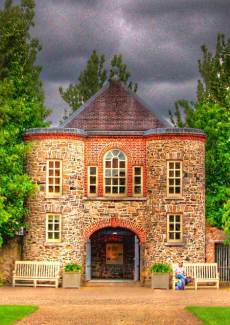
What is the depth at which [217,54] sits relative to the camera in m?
51.8

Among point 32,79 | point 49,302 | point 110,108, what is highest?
point 32,79

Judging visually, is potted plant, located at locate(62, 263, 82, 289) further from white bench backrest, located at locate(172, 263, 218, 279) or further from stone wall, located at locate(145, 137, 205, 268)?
white bench backrest, located at locate(172, 263, 218, 279)

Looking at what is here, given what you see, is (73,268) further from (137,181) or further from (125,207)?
(137,181)

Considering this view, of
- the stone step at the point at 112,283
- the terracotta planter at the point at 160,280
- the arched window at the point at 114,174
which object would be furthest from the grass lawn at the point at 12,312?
the arched window at the point at 114,174

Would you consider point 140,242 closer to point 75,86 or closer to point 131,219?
point 131,219

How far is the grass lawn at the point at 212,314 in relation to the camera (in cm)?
2457

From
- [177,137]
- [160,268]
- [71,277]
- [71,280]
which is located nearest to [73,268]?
[71,277]

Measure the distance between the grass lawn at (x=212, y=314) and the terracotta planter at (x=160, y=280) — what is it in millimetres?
10458

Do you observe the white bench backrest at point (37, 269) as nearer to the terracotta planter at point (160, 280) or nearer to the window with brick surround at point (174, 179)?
the terracotta planter at point (160, 280)

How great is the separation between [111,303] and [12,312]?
200 inches

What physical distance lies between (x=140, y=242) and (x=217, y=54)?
15690 mm

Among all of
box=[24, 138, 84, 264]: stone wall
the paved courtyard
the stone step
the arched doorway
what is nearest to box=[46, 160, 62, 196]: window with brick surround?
box=[24, 138, 84, 264]: stone wall

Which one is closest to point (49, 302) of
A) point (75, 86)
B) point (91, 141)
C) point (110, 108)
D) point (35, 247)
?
point (35, 247)

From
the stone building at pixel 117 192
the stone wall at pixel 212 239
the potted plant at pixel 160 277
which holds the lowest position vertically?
the potted plant at pixel 160 277
